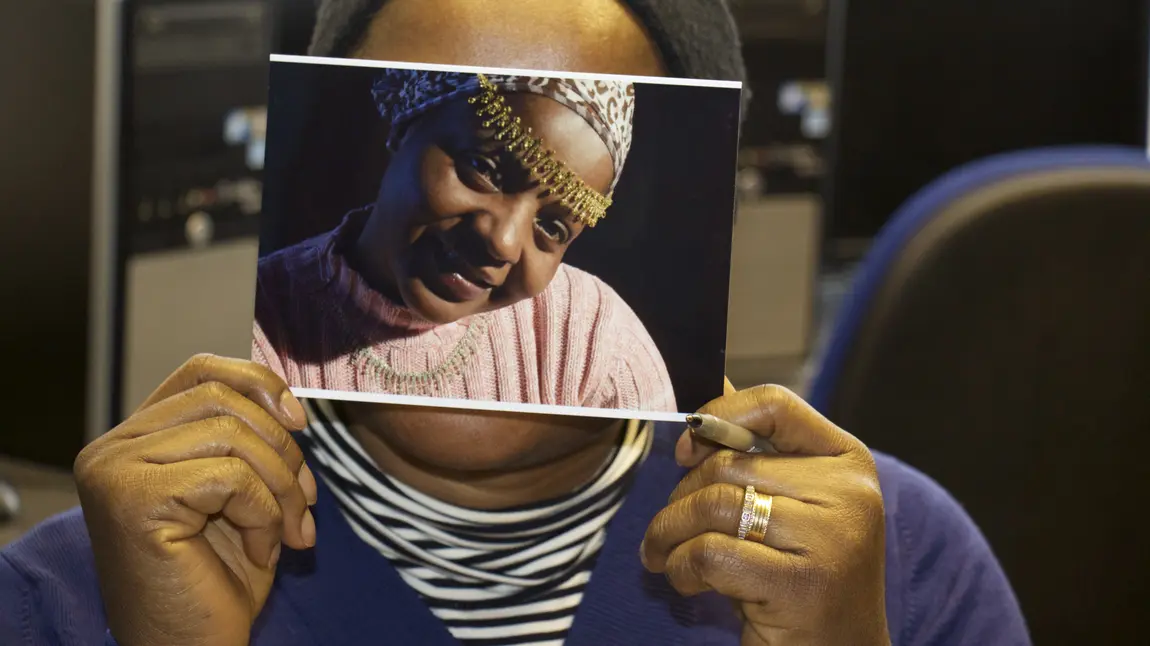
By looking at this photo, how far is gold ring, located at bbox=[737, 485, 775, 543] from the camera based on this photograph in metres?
0.82

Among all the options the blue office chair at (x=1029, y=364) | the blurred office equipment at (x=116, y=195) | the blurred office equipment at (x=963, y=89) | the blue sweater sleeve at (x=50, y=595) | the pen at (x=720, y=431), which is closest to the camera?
the pen at (x=720, y=431)

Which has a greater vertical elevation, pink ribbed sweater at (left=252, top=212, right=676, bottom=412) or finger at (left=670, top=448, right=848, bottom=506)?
pink ribbed sweater at (left=252, top=212, right=676, bottom=412)

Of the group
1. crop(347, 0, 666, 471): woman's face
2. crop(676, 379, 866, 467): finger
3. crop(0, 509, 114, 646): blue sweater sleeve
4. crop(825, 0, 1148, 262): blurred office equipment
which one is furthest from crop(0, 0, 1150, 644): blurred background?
crop(825, 0, 1148, 262): blurred office equipment

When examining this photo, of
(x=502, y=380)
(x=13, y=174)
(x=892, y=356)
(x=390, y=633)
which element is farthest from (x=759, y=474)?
(x=13, y=174)

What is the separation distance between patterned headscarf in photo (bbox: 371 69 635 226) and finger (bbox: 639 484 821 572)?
181mm

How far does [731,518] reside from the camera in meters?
0.82

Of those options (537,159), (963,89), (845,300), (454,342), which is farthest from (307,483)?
(963,89)

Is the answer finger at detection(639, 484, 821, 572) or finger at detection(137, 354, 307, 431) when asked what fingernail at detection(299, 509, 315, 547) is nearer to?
finger at detection(137, 354, 307, 431)

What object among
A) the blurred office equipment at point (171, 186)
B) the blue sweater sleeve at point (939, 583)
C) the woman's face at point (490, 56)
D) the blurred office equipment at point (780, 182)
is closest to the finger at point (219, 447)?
the woman's face at point (490, 56)

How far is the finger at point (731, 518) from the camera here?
0.82 m

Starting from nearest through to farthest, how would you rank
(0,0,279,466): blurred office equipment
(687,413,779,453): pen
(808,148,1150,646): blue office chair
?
(687,413,779,453): pen, (808,148,1150,646): blue office chair, (0,0,279,466): blurred office equipment

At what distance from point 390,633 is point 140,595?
0.66ft

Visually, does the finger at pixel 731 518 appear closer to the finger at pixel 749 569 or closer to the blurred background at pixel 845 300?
the finger at pixel 749 569

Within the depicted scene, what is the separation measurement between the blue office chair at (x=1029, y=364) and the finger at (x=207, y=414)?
846 millimetres
